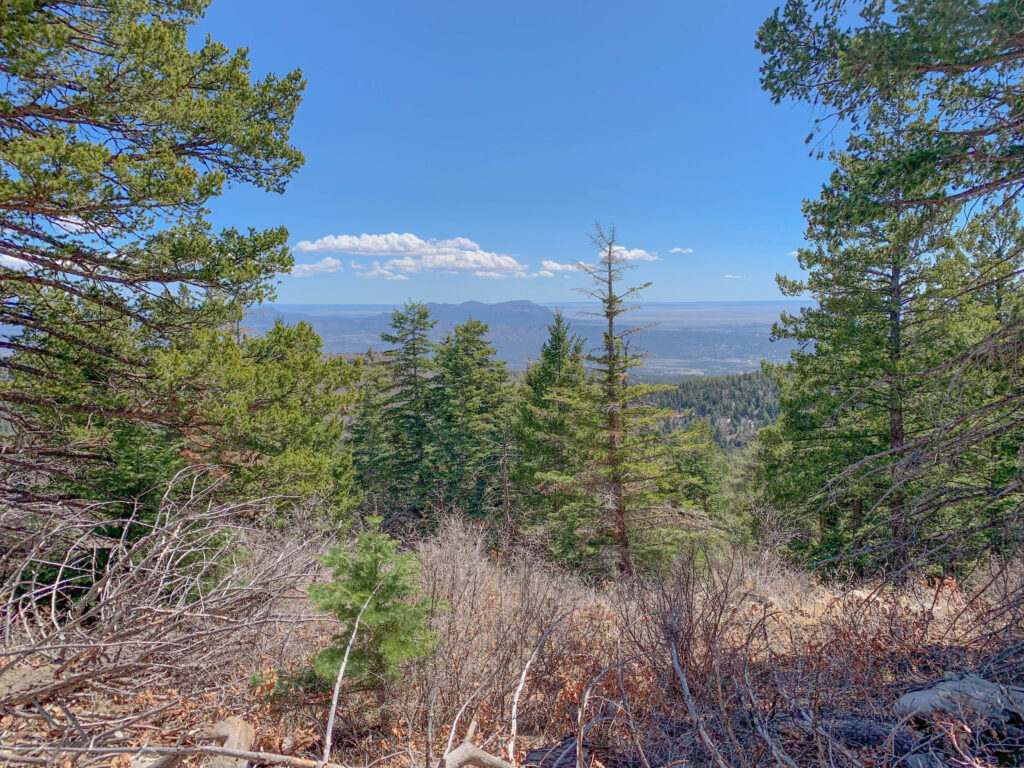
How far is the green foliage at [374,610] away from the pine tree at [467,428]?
15.1 m

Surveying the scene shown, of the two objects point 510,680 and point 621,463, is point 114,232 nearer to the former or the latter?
point 510,680

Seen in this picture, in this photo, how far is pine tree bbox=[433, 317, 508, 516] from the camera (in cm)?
1994

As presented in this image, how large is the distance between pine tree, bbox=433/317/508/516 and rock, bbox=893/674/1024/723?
16.4 metres

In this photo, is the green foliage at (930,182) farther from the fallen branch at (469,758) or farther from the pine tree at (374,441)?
the pine tree at (374,441)

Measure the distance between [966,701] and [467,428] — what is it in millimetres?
18144

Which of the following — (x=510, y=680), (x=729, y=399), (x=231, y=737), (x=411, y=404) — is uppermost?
(x=231, y=737)

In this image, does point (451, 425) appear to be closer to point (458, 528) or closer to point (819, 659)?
point (458, 528)

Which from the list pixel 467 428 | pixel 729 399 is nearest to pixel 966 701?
pixel 467 428

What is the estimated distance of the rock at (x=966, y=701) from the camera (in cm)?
235

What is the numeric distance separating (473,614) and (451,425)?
50.0ft

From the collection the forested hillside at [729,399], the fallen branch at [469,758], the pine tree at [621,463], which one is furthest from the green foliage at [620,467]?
the forested hillside at [729,399]

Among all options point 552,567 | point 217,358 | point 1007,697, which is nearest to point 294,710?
point 217,358

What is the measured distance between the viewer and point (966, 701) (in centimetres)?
240

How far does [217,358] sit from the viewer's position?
5758 millimetres
